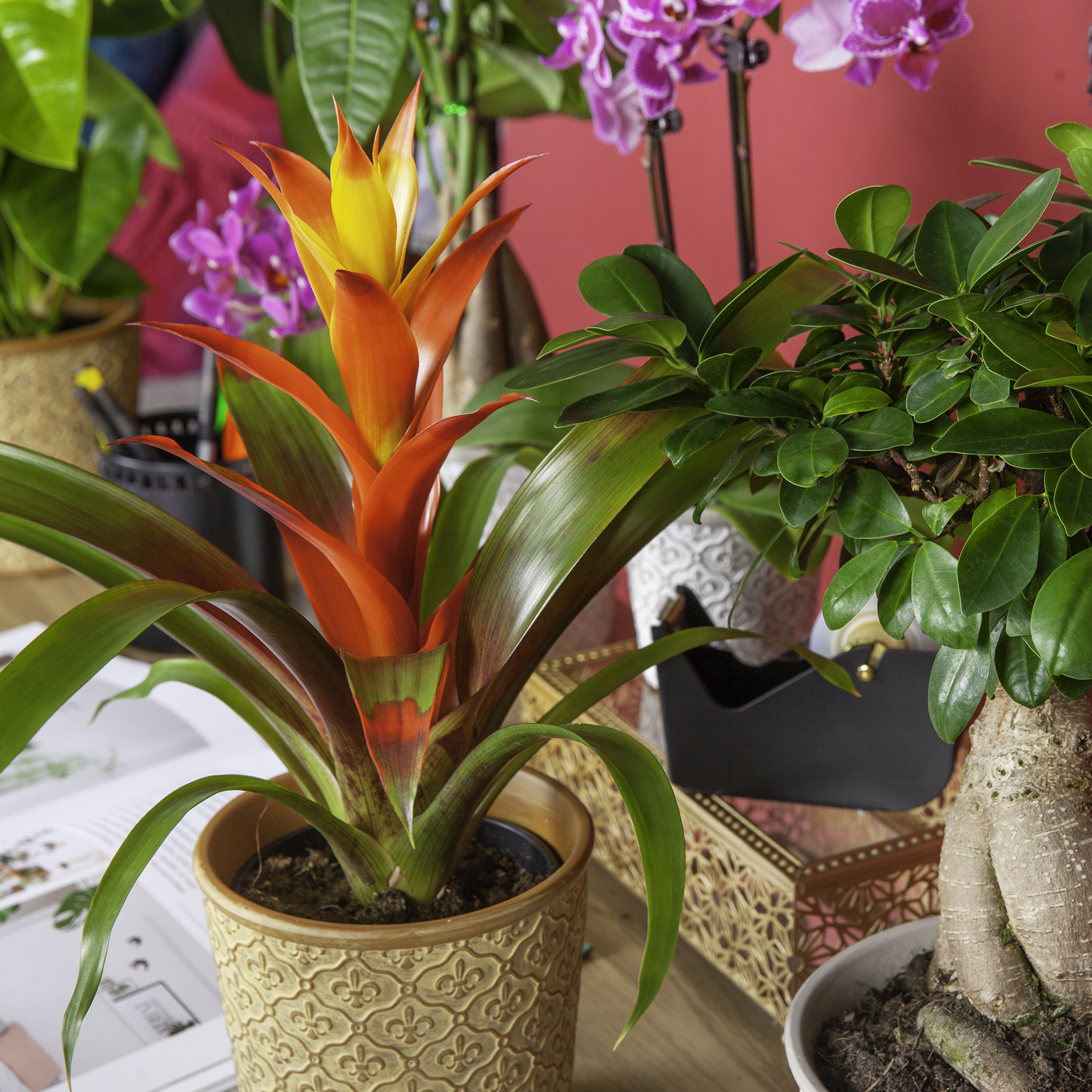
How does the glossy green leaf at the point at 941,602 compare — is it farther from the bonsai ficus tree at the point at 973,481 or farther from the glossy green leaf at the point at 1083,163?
the glossy green leaf at the point at 1083,163

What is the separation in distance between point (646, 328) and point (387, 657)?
0.16 meters

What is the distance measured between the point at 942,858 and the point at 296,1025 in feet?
0.90

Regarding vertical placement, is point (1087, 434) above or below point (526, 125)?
below

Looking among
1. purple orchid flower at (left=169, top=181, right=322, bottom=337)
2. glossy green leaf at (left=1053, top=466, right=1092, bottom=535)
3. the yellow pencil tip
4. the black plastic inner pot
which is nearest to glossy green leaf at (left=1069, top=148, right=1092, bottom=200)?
glossy green leaf at (left=1053, top=466, right=1092, bottom=535)

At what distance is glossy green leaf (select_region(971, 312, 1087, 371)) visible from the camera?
336mm

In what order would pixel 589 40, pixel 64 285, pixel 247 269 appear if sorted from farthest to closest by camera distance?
pixel 64 285 → pixel 247 269 → pixel 589 40

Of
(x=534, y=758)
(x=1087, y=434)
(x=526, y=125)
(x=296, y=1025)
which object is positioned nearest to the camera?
(x=1087, y=434)

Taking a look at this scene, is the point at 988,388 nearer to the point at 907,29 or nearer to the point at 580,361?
the point at 580,361

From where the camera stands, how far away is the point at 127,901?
0.74m

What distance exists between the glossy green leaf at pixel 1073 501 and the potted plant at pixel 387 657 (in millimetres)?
155

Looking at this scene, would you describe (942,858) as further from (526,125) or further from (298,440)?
(526,125)

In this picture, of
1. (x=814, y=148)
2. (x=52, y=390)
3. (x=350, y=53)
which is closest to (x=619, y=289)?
(x=350, y=53)

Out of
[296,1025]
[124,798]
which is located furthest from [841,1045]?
[124,798]

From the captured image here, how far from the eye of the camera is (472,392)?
983 millimetres
